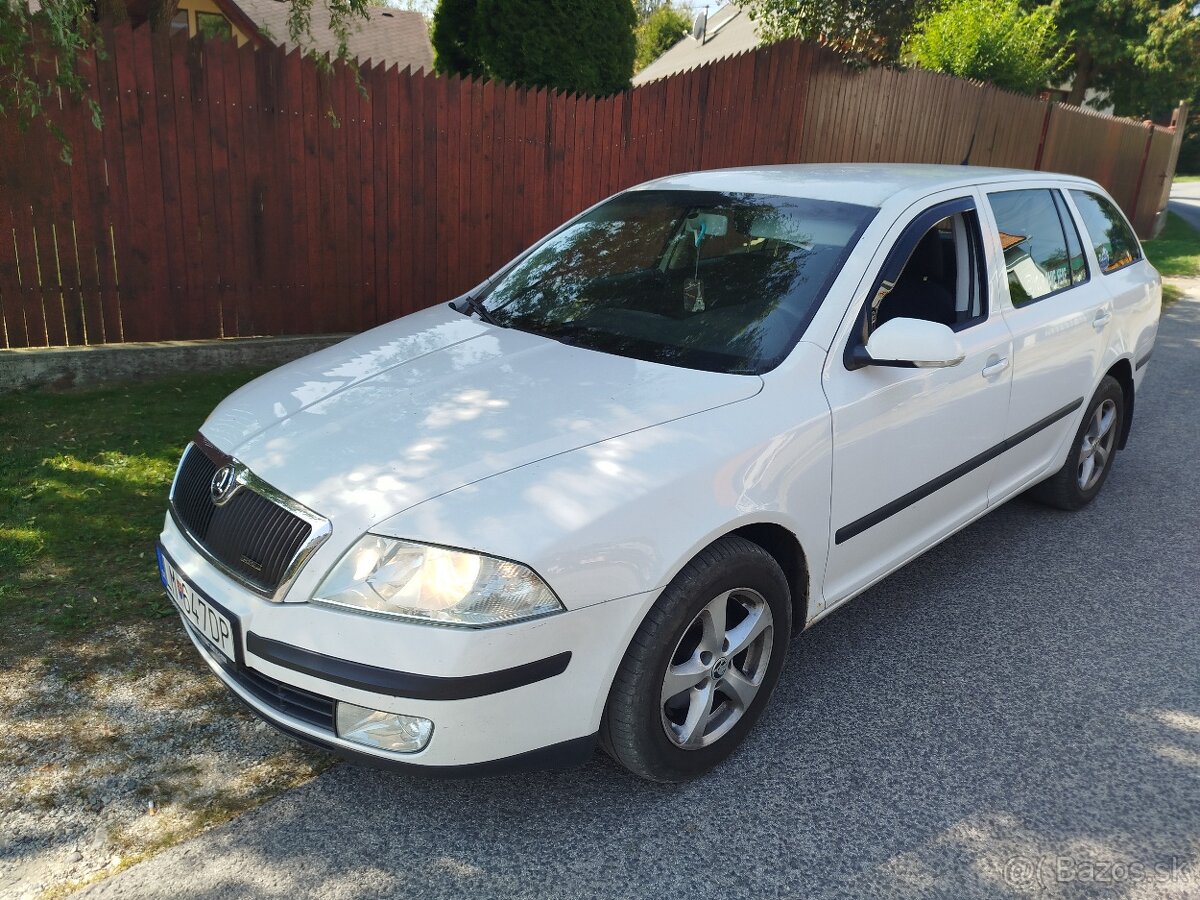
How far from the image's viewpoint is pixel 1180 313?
10961 millimetres

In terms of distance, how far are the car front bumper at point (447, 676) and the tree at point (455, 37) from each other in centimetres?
1295

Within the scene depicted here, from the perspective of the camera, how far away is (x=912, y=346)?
295 cm

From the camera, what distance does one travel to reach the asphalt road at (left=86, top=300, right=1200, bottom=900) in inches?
94.7

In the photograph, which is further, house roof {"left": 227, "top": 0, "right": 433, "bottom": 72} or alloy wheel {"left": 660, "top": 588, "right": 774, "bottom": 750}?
house roof {"left": 227, "top": 0, "right": 433, "bottom": 72}

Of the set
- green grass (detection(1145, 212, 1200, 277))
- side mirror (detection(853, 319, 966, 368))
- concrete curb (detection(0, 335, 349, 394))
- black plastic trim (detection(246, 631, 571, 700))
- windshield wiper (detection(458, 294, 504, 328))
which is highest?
side mirror (detection(853, 319, 966, 368))

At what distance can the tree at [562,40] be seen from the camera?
12477mm

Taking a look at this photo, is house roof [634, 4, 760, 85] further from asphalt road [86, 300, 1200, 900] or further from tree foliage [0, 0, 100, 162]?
asphalt road [86, 300, 1200, 900]

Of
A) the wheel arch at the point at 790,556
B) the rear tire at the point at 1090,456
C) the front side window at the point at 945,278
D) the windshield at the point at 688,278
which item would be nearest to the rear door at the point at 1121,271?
the rear tire at the point at 1090,456

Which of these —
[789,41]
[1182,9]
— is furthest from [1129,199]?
[789,41]

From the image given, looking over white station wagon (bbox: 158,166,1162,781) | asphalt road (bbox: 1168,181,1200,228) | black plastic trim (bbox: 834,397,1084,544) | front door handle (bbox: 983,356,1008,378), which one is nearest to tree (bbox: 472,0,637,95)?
white station wagon (bbox: 158,166,1162,781)

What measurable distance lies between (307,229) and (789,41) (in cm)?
525

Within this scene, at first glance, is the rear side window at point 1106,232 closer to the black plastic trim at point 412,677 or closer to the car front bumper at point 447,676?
the car front bumper at point 447,676

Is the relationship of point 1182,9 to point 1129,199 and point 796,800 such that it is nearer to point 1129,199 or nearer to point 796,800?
point 1129,199

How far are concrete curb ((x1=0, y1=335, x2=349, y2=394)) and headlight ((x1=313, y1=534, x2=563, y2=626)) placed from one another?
4.71 metres
